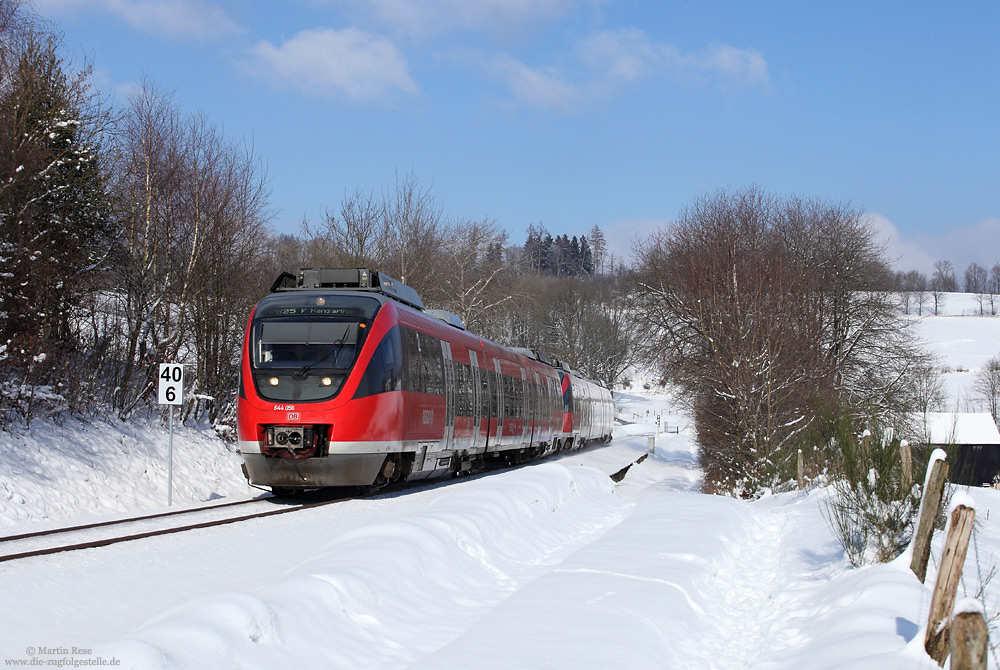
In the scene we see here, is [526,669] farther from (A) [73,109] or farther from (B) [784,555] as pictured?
(A) [73,109]

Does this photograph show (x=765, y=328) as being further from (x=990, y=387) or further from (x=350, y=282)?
(x=990, y=387)

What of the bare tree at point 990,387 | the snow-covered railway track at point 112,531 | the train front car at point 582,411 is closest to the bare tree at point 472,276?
the train front car at point 582,411

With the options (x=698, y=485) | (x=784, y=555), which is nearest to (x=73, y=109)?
(x=784, y=555)

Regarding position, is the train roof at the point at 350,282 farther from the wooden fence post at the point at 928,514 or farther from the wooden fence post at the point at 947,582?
the wooden fence post at the point at 947,582

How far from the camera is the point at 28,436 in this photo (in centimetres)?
1623

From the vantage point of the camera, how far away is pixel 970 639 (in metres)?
3.78

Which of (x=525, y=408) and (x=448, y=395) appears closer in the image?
(x=448, y=395)

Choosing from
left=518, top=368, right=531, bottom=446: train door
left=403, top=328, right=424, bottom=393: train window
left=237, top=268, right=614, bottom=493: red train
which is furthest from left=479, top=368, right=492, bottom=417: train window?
left=403, top=328, right=424, bottom=393: train window

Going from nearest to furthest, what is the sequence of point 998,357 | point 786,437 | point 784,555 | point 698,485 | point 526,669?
point 526,669
point 784,555
point 786,437
point 698,485
point 998,357

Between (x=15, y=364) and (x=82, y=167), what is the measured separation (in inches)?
244

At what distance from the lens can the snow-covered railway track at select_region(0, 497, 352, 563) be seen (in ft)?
28.5

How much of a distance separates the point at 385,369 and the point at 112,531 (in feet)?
15.9

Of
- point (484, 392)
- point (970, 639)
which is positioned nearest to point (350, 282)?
point (484, 392)

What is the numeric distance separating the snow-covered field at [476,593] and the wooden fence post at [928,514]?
0.74ft
